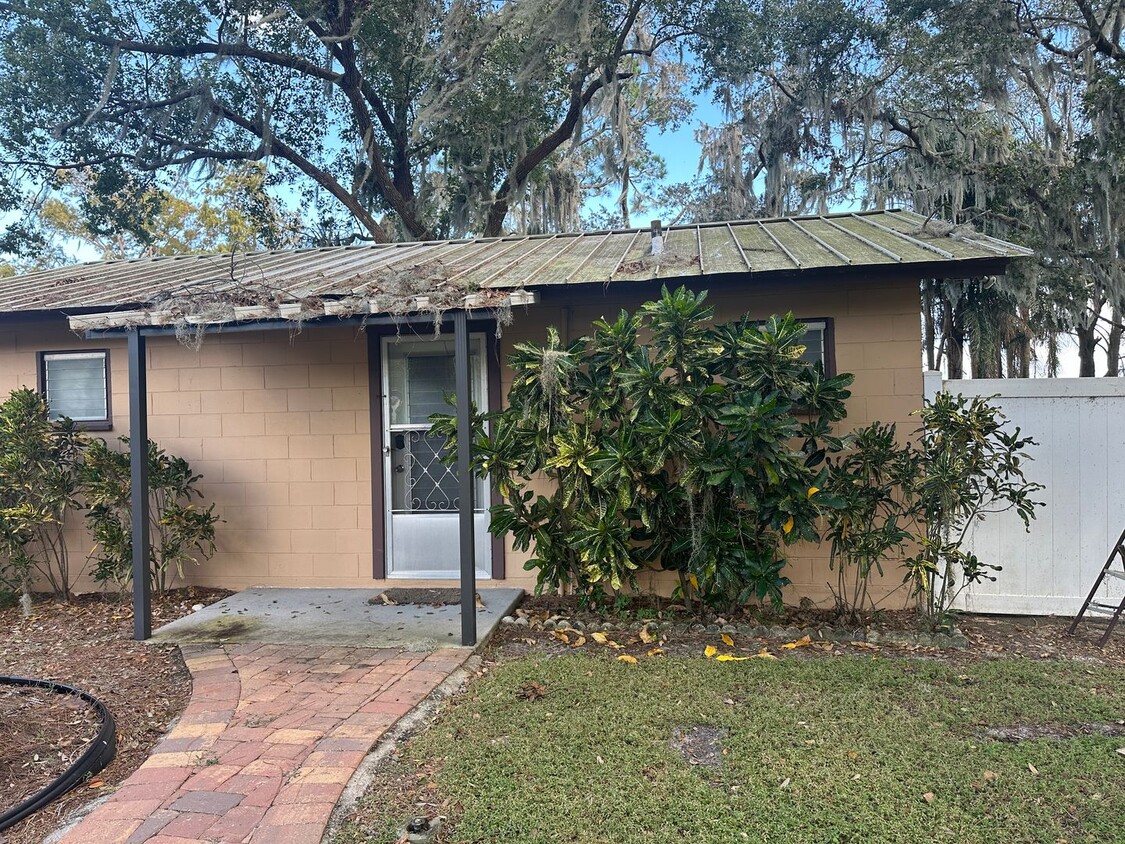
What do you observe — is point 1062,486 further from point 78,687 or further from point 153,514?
point 153,514

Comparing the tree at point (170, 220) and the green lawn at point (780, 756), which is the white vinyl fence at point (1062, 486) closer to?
the green lawn at point (780, 756)

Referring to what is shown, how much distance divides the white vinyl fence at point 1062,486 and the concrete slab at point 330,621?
3.78 metres

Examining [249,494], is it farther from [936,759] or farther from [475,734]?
[936,759]

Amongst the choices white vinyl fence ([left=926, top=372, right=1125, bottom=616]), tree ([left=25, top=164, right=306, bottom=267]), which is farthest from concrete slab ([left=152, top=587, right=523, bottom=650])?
tree ([left=25, top=164, right=306, bottom=267])

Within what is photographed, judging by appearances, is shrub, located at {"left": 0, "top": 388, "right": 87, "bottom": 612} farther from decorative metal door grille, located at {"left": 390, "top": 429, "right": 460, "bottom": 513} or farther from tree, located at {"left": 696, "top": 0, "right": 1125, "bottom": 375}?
tree, located at {"left": 696, "top": 0, "right": 1125, "bottom": 375}

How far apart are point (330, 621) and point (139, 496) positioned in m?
1.58

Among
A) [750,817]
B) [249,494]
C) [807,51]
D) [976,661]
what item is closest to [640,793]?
[750,817]

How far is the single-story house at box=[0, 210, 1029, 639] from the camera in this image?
505 centimetres

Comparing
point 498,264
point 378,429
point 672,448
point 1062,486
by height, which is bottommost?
point 1062,486

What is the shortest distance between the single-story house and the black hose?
2255 mm

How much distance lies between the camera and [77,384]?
622 centimetres

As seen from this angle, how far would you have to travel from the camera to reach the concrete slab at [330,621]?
4574 millimetres

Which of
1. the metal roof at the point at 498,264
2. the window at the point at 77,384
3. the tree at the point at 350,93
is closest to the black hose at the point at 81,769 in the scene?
the metal roof at the point at 498,264

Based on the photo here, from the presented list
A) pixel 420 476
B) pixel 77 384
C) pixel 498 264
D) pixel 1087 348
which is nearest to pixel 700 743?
pixel 420 476
